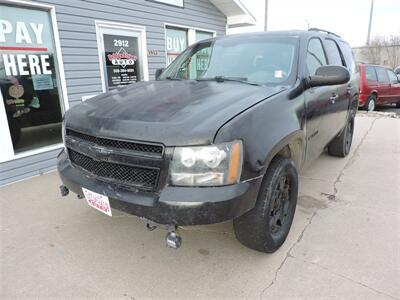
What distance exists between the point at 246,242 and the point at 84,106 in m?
1.81

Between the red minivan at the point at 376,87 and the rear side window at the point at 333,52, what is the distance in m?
6.71

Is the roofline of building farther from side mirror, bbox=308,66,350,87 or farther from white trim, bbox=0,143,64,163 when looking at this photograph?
side mirror, bbox=308,66,350,87

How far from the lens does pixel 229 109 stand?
2100 millimetres

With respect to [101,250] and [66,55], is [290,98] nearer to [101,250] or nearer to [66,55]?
[101,250]

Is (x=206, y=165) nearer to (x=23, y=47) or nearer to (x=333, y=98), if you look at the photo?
(x=333, y=98)

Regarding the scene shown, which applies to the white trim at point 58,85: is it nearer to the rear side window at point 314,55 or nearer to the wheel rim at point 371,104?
the rear side window at point 314,55

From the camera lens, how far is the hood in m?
1.94

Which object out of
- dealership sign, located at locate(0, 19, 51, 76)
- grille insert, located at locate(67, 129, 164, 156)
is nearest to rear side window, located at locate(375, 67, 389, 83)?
dealership sign, located at locate(0, 19, 51, 76)

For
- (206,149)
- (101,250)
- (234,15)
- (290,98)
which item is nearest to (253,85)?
(290,98)

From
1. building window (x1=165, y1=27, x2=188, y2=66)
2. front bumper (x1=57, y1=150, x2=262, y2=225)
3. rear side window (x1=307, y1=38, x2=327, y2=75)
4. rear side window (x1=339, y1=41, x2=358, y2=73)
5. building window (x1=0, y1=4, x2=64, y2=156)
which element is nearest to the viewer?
front bumper (x1=57, y1=150, x2=262, y2=225)

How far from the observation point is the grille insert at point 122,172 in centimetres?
202

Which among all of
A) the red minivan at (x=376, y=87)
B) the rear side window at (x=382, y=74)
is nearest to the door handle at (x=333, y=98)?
the red minivan at (x=376, y=87)

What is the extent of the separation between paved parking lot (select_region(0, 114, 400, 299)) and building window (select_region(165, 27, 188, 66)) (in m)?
4.79

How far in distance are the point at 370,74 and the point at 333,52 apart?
756 cm
